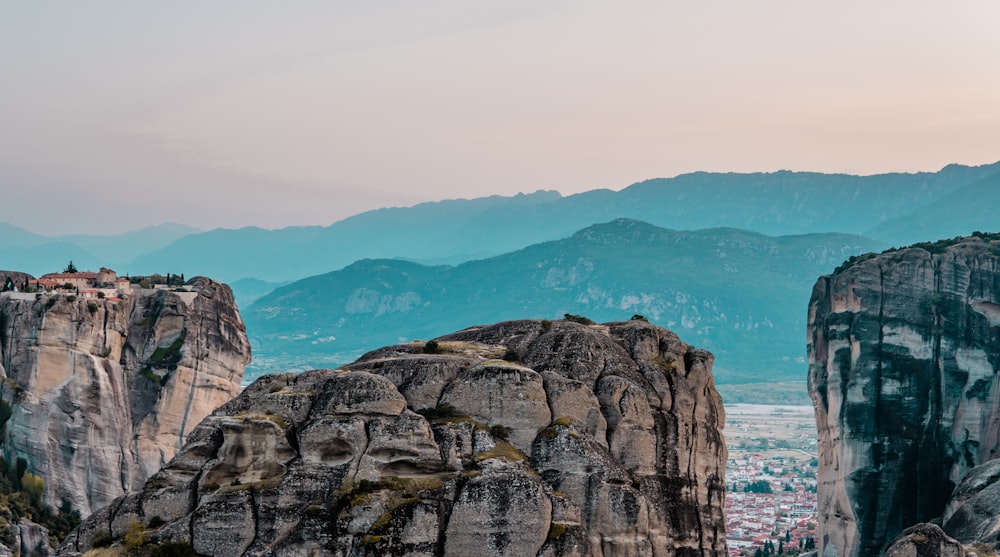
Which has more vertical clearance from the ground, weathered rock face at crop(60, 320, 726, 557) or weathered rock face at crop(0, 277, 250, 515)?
weathered rock face at crop(0, 277, 250, 515)

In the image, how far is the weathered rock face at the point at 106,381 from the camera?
12662 cm

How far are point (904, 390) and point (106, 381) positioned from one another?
237 feet

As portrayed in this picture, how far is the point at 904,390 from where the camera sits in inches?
5546

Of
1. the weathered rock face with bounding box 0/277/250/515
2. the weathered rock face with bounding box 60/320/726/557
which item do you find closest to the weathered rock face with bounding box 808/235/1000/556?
the weathered rock face with bounding box 0/277/250/515

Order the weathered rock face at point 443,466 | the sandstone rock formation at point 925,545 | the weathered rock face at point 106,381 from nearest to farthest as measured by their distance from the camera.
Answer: the weathered rock face at point 443,466 → the sandstone rock formation at point 925,545 → the weathered rock face at point 106,381

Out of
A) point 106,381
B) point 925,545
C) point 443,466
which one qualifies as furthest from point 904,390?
point 443,466

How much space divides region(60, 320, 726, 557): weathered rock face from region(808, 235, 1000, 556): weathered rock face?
63.4 metres

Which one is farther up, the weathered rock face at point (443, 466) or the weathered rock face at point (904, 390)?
the weathered rock face at point (904, 390)

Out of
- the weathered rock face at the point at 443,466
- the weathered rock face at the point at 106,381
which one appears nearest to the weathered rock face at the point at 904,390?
the weathered rock face at the point at 106,381

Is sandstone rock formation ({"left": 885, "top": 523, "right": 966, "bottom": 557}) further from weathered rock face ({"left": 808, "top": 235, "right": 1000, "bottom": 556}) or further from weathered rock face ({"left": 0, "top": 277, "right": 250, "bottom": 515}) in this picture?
weathered rock face ({"left": 0, "top": 277, "right": 250, "bottom": 515})

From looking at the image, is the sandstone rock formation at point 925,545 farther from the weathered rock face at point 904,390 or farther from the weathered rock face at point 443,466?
the weathered rock face at point 904,390

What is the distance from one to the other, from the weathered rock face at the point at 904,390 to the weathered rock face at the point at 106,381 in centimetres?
5746

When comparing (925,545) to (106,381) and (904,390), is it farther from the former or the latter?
(106,381)

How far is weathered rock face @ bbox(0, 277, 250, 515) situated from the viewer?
4985 inches
